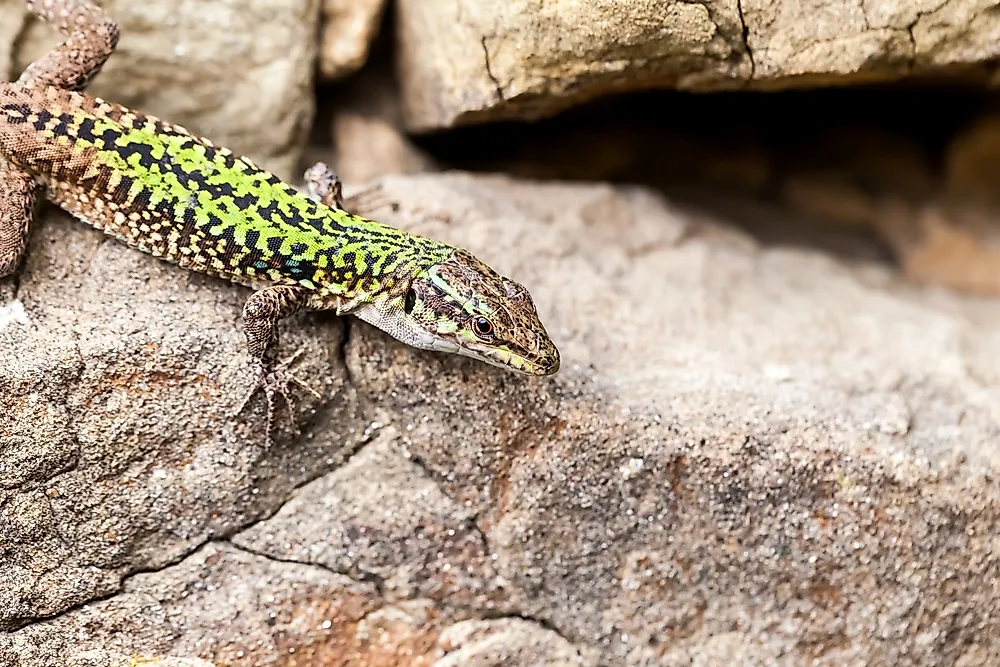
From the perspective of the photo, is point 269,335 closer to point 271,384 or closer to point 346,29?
point 271,384

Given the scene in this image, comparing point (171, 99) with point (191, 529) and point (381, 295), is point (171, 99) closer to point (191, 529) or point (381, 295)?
point (381, 295)

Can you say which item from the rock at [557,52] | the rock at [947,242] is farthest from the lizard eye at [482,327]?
the rock at [947,242]

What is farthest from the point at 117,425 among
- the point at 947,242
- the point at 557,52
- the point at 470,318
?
the point at 947,242

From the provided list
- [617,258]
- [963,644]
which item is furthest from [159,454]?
[963,644]

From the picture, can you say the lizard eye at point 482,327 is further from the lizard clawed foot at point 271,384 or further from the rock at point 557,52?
the rock at point 557,52

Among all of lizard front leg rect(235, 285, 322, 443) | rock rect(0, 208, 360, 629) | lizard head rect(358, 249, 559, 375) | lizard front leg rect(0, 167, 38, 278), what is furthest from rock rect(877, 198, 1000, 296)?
lizard front leg rect(0, 167, 38, 278)

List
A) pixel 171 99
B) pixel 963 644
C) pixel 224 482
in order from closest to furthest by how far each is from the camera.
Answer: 1. pixel 224 482
2. pixel 963 644
3. pixel 171 99
